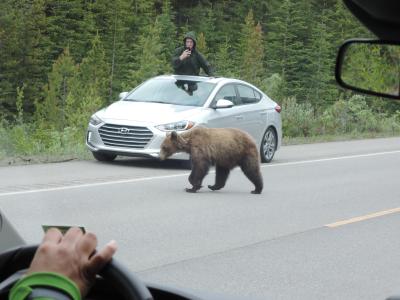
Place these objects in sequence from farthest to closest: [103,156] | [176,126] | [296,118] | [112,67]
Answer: [112,67], [296,118], [103,156], [176,126]

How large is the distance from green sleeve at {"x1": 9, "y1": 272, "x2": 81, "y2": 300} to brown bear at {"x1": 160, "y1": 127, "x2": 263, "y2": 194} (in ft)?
35.0

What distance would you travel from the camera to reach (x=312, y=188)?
549 inches

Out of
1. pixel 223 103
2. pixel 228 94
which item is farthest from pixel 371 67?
pixel 228 94

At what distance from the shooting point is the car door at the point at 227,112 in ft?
53.4

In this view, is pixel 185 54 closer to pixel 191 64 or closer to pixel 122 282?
pixel 191 64

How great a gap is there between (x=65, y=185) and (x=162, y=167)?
10.3 feet

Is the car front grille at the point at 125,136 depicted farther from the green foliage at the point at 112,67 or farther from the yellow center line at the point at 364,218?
the yellow center line at the point at 364,218

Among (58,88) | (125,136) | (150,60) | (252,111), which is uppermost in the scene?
(252,111)

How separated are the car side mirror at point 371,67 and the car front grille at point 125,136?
12957mm

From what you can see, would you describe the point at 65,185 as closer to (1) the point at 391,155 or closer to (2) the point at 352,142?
(1) the point at 391,155

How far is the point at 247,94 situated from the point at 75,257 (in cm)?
1570

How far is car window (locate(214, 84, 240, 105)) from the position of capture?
55.3 feet

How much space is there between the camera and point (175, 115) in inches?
623

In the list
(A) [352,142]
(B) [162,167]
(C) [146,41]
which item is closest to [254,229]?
(B) [162,167]
